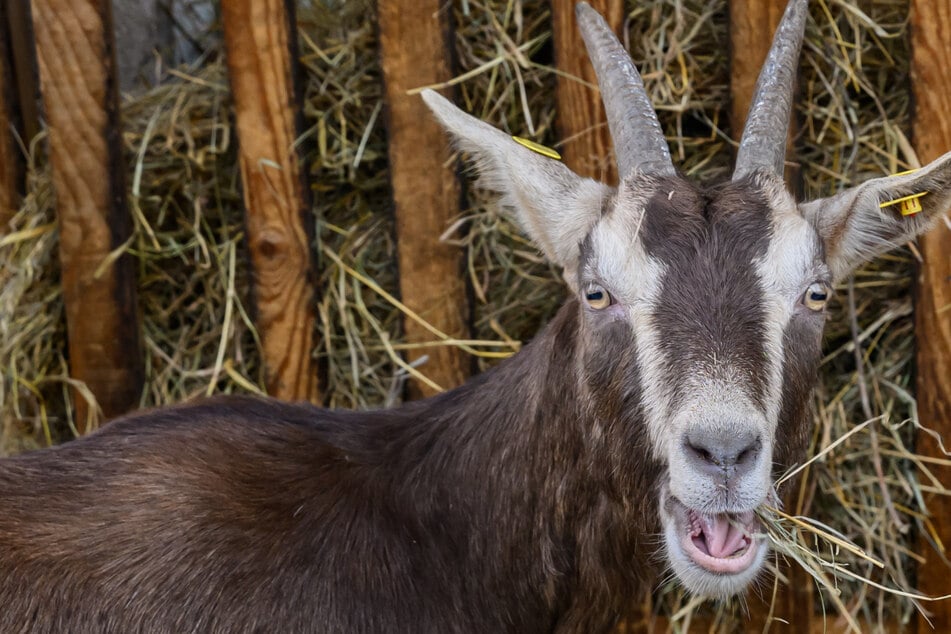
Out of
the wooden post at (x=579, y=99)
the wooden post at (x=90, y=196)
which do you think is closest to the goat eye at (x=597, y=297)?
the wooden post at (x=579, y=99)

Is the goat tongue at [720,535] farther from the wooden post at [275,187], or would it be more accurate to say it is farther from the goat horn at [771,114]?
the wooden post at [275,187]

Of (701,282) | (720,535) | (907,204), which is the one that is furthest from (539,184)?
(720,535)

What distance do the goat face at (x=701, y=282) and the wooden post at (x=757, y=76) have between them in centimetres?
61

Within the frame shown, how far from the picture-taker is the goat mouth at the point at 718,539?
3.10 meters

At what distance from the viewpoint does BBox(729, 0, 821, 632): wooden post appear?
14.5 ft

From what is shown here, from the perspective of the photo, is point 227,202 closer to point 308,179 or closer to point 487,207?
point 308,179

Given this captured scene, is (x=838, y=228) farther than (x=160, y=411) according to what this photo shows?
No

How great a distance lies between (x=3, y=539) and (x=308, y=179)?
190 cm

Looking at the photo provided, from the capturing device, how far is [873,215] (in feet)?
12.0

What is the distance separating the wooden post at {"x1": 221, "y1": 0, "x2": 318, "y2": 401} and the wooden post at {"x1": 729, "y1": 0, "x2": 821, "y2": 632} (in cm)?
167

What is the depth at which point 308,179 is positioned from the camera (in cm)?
478

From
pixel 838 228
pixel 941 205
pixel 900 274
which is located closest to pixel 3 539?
pixel 838 228

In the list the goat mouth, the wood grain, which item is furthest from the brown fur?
the wood grain

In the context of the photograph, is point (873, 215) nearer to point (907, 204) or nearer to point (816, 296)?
point (907, 204)
